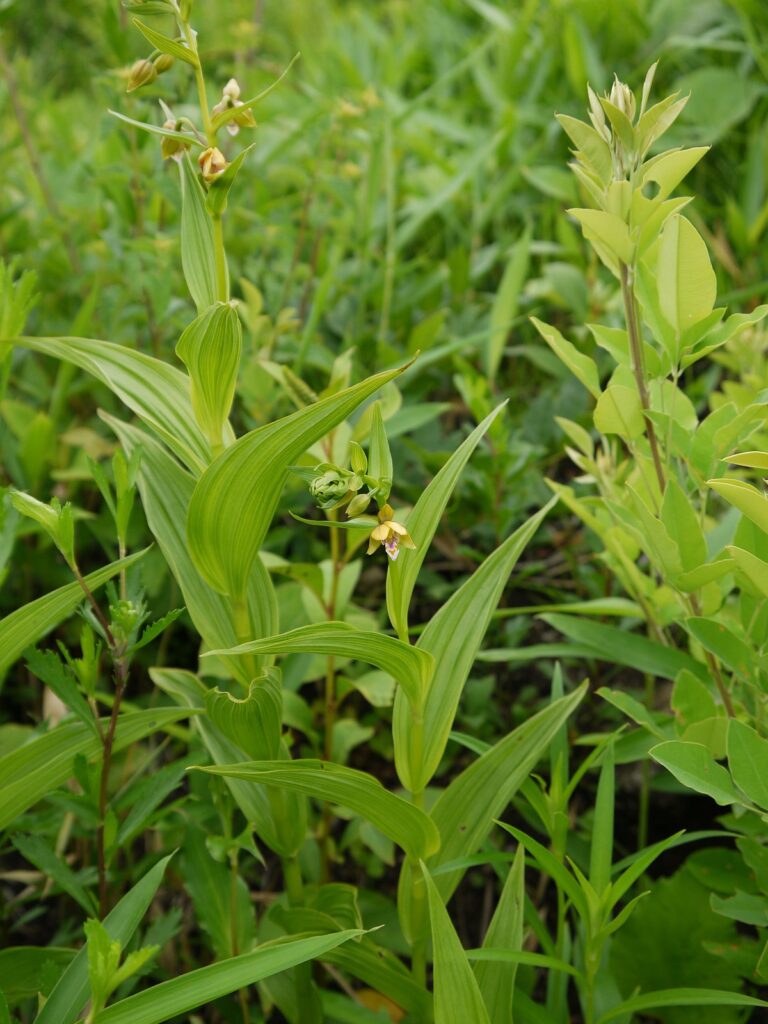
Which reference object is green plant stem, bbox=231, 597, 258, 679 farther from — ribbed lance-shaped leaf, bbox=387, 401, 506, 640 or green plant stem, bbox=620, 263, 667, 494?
green plant stem, bbox=620, 263, 667, 494

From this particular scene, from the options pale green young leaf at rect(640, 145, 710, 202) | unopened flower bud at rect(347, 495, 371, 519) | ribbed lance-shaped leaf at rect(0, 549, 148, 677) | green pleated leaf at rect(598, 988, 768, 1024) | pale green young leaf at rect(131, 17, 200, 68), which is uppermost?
pale green young leaf at rect(131, 17, 200, 68)

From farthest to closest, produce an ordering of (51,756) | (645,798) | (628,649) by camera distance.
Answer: (645,798) → (628,649) → (51,756)

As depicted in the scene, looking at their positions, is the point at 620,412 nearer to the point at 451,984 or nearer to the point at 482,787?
the point at 482,787

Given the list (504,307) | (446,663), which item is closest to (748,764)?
(446,663)

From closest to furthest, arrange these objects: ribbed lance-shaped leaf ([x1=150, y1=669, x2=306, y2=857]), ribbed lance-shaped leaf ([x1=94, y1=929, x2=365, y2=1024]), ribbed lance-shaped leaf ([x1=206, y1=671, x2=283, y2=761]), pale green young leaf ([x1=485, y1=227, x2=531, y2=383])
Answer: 1. ribbed lance-shaped leaf ([x1=94, y1=929, x2=365, y2=1024])
2. ribbed lance-shaped leaf ([x1=206, y1=671, x2=283, y2=761])
3. ribbed lance-shaped leaf ([x1=150, y1=669, x2=306, y2=857])
4. pale green young leaf ([x1=485, y1=227, x2=531, y2=383])

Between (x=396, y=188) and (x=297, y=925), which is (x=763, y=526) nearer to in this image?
(x=297, y=925)

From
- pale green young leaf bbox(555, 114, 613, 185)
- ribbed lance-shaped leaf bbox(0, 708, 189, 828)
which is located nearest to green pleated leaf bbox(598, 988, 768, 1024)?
ribbed lance-shaped leaf bbox(0, 708, 189, 828)
